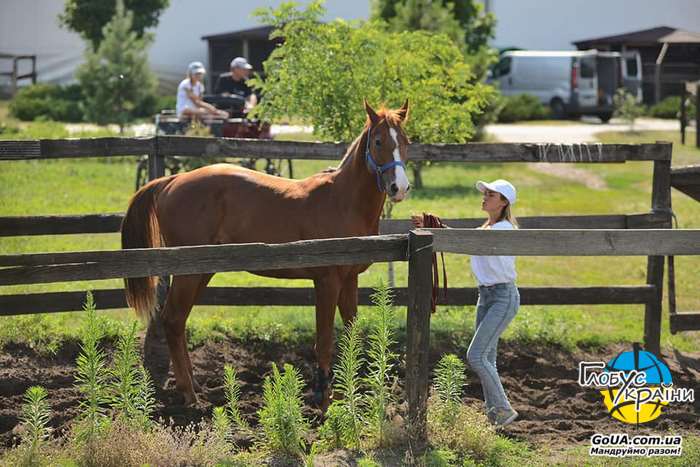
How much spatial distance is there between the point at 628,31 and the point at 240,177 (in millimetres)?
42782

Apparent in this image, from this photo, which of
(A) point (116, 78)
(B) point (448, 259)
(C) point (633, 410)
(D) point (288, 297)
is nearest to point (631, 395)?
(C) point (633, 410)

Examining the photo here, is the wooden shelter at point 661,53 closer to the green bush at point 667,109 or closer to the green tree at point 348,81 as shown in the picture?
the green bush at point 667,109

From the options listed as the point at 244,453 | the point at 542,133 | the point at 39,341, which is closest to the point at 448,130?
the point at 39,341

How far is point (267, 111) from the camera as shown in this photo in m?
9.92

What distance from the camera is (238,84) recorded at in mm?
15875

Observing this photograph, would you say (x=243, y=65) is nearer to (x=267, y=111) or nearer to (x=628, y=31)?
(x=267, y=111)

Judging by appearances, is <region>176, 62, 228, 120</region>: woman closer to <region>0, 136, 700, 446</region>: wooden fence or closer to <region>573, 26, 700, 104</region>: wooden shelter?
<region>0, 136, 700, 446</region>: wooden fence

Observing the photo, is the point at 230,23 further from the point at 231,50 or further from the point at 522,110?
the point at 522,110

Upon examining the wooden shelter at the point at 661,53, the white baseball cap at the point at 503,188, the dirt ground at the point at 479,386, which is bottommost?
the dirt ground at the point at 479,386

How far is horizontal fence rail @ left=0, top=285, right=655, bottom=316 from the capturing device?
7.70 m

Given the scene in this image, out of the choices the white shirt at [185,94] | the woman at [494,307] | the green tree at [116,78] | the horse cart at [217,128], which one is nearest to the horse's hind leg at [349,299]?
the woman at [494,307]

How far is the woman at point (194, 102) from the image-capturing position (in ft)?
46.7

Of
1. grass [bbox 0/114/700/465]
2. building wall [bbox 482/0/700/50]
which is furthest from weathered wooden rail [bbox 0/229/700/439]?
building wall [bbox 482/0/700/50]

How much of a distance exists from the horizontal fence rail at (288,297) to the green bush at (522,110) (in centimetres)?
2552
